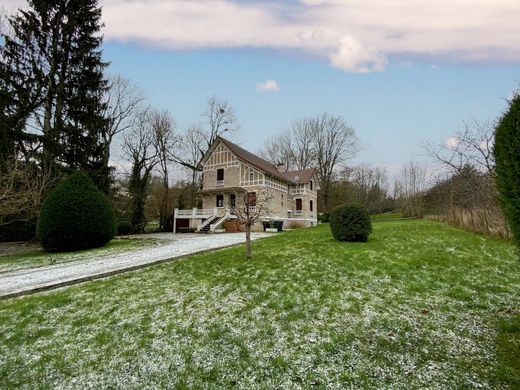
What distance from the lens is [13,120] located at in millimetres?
17906

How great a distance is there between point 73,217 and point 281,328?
12898 mm

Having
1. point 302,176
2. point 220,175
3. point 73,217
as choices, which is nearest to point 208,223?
point 220,175

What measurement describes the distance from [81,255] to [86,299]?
7.50m

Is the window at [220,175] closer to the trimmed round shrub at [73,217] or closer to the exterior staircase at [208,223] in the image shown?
the exterior staircase at [208,223]

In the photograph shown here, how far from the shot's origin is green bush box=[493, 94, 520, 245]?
134 inches

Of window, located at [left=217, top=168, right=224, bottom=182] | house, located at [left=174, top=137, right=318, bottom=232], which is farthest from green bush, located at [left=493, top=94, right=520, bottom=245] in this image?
window, located at [left=217, top=168, right=224, bottom=182]

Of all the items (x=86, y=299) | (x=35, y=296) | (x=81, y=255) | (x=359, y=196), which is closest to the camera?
(x=86, y=299)

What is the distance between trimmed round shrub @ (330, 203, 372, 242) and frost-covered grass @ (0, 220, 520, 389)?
2.87m

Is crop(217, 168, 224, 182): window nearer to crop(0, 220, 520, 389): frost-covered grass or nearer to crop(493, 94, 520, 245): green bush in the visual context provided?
crop(0, 220, 520, 389): frost-covered grass

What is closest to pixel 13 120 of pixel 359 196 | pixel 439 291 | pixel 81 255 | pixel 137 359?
pixel 81 255

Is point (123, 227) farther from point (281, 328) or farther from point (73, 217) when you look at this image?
point (281, 328)

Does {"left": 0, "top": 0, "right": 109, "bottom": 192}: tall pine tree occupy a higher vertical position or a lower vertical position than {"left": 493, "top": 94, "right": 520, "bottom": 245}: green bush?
higher

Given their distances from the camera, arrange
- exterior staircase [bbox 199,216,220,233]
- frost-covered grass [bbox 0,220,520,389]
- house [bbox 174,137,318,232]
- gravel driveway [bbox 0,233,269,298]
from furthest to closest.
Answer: house [bbox 174,137,318,232] < exterior staircase [bbox 199,216,220,233] < gravel driveway [bbox 0,233,269,298] < frost-covered grass [bbox 0,220,520,389]

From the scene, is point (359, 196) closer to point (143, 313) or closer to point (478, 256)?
point (478, 256)
